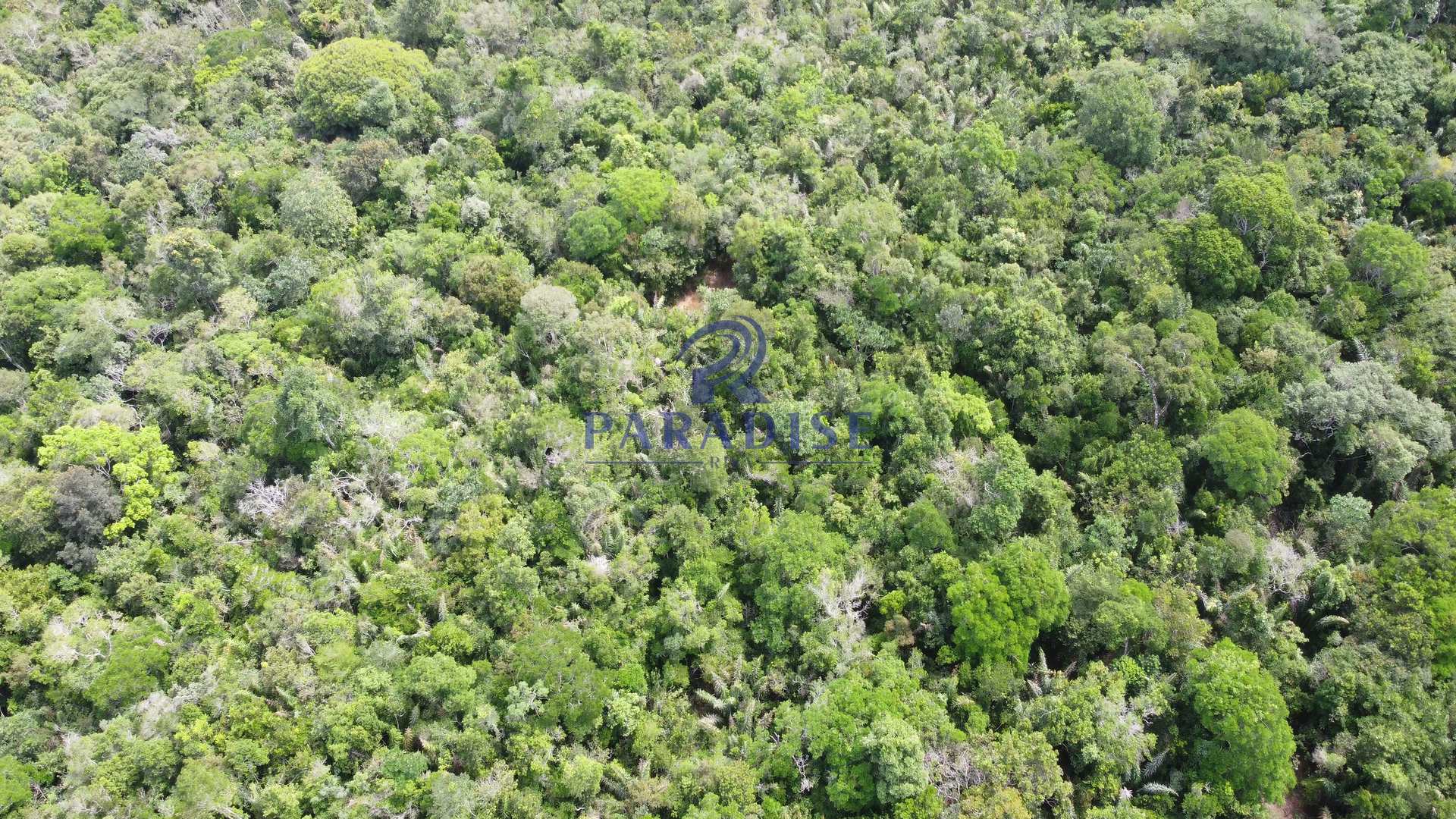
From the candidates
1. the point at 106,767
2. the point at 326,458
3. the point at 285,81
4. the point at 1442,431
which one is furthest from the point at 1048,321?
the point at 285,81

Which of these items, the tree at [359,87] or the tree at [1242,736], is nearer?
the tree at [1242,736]

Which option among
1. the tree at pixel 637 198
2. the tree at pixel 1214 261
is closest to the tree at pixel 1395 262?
the tree at pixel 1214 261

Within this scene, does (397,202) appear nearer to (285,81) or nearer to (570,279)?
(570,279)

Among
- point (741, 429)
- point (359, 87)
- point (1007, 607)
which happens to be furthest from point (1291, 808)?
point (359, 87)

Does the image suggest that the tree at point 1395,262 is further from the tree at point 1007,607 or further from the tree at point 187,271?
the tree at point 187,271

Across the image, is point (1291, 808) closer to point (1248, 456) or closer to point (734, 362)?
point (1248, 456)
